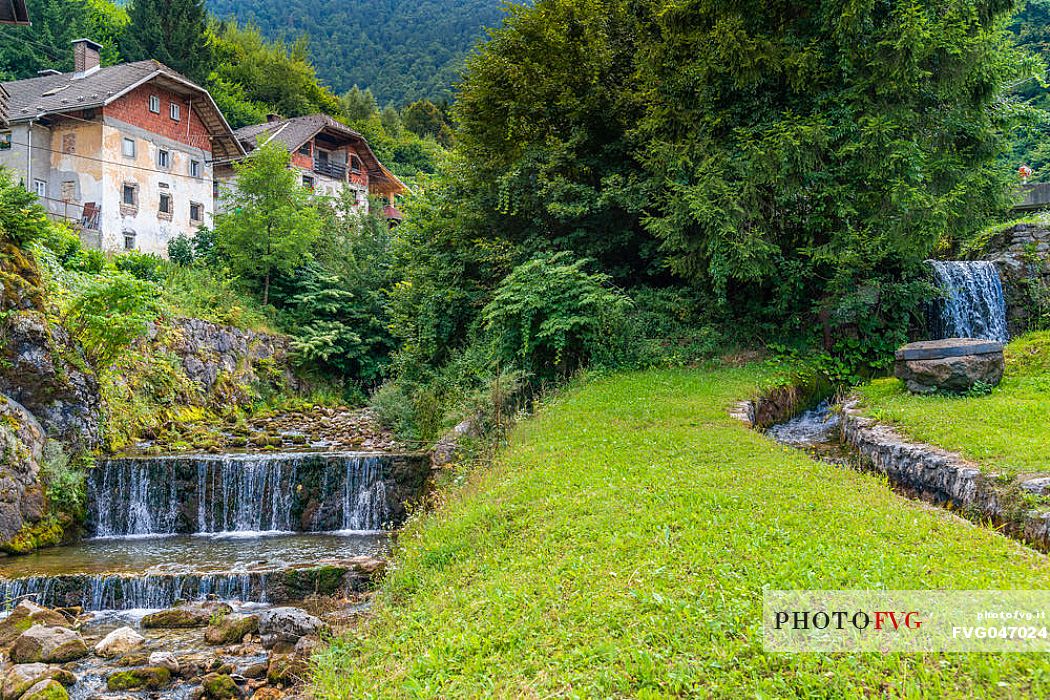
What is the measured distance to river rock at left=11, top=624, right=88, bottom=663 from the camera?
7.17 m

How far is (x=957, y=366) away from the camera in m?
11.1

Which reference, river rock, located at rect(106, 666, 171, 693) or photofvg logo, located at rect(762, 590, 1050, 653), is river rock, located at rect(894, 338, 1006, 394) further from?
river rock, located at rect(106, 666, 171, 693)

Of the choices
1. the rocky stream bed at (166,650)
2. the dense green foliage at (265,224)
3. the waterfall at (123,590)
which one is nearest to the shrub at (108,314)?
the waterfall at (123,590)

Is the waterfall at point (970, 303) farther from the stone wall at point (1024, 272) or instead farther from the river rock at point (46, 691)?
the river rock at point (46, 691)

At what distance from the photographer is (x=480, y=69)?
58.8 ft

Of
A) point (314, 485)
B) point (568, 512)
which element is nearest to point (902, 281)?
point (568, 512)

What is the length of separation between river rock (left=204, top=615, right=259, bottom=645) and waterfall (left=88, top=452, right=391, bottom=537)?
20.0ft

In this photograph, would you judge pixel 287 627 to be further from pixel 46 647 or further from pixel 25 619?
pixel 25 619

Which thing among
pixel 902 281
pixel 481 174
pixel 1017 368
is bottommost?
pixel 1017 368

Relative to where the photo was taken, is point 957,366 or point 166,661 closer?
point 166,661

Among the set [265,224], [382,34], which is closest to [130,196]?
[265,224]

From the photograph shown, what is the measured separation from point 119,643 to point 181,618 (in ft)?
2.85

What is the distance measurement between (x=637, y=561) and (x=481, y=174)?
15.0 m

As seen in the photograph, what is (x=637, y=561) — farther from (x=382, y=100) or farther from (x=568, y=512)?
(x=382, y=100)
